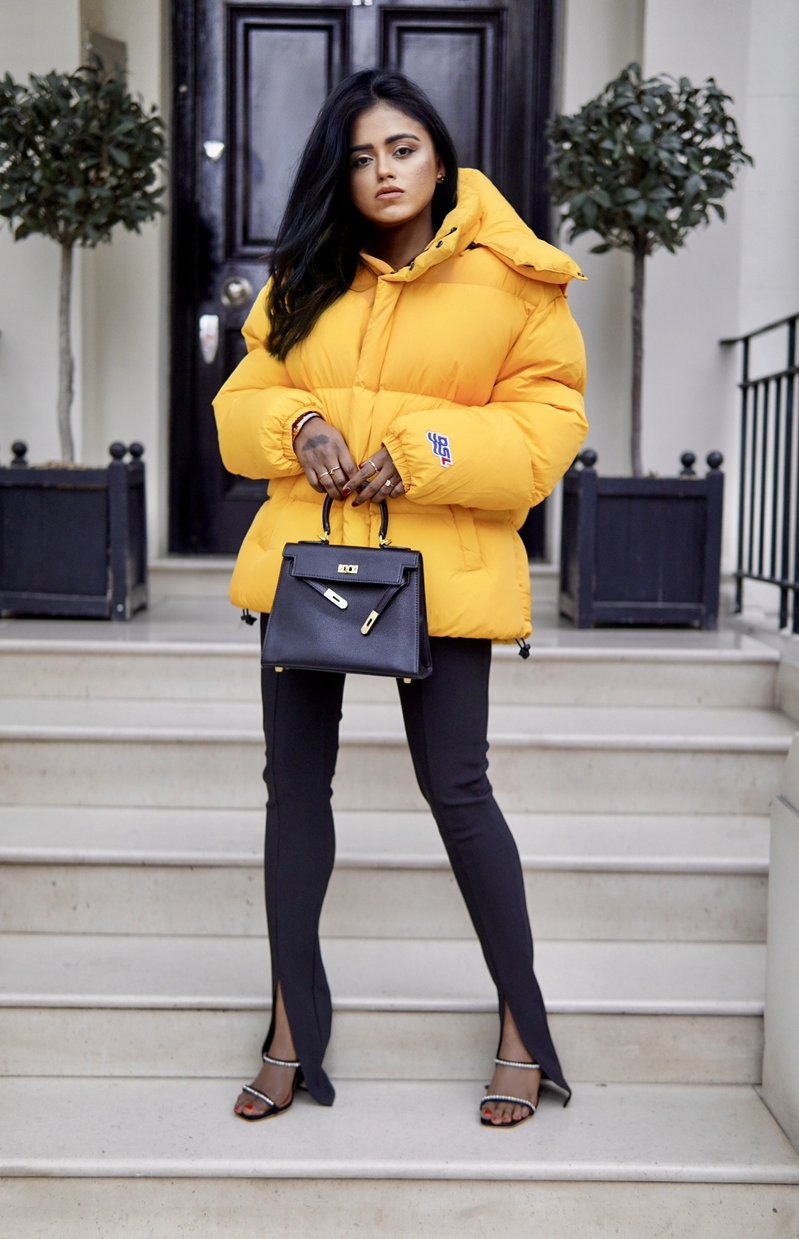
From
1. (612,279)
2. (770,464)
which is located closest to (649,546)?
(770,464)


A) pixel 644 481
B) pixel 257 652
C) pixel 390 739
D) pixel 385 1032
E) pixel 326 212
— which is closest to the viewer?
pixel 326 212

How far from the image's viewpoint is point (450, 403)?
199cm

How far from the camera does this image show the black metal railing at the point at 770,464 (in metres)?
3.76

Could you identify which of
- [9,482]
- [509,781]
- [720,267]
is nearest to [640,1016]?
[509,781]

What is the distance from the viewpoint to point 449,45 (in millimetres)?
4727

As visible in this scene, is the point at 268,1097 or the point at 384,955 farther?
the point at 384,955

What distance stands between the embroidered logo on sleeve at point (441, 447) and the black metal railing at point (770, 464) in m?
2.05

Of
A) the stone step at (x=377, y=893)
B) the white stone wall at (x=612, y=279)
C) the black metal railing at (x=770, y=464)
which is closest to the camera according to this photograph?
the stone step at (x=377, y=893)

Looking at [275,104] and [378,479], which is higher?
[275,104]

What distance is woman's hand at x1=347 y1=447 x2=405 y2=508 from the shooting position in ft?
6.25

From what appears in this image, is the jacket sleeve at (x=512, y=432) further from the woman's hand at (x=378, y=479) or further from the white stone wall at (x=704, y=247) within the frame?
the white stone wall at (x=704, y=247)

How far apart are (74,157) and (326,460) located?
2.52 meters

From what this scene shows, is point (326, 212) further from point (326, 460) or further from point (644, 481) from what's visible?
point (644, 481)

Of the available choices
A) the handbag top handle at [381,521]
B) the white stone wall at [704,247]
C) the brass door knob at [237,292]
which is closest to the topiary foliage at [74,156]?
the brass door knob at [237,292]
